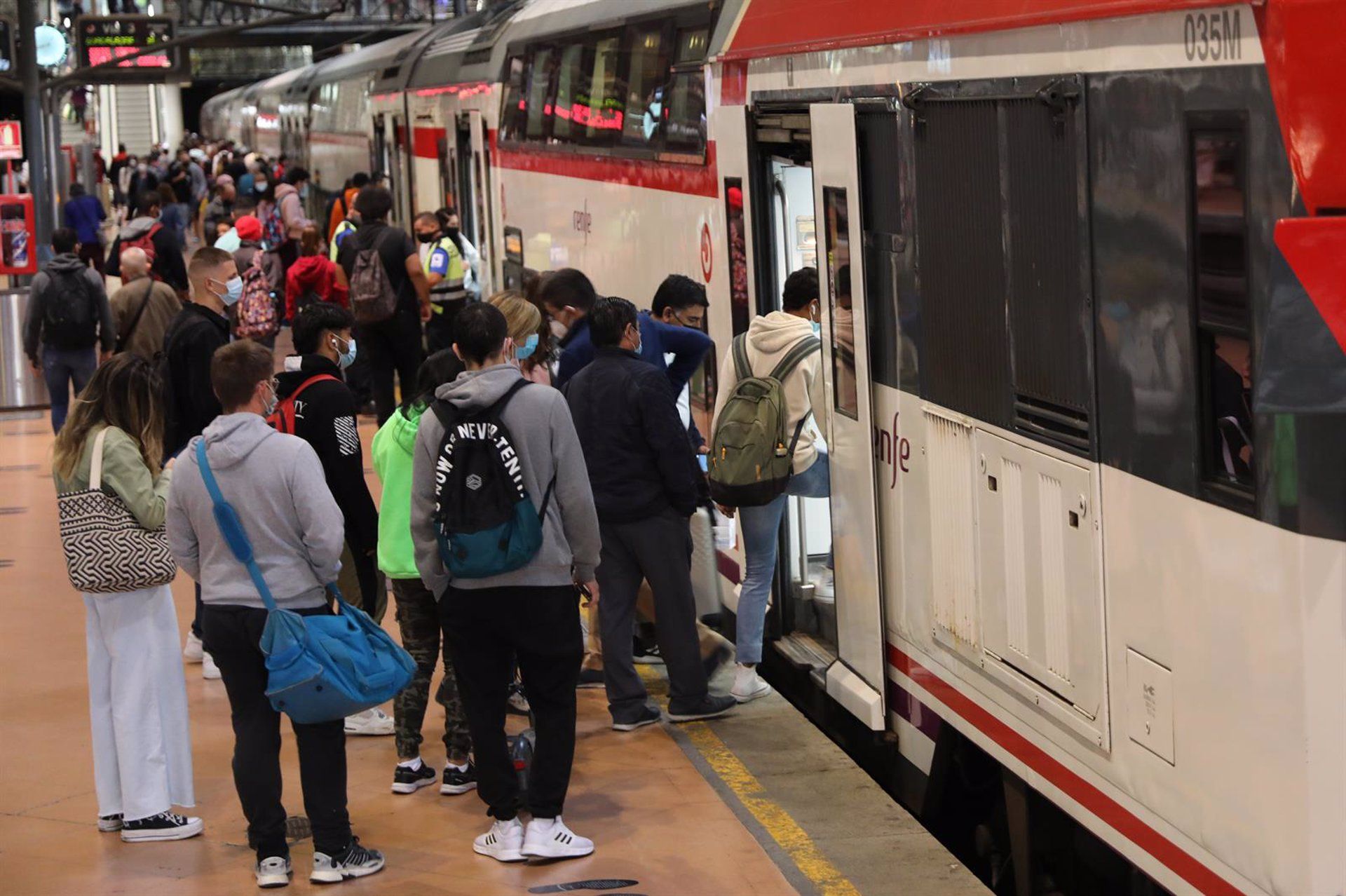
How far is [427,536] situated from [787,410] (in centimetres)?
198

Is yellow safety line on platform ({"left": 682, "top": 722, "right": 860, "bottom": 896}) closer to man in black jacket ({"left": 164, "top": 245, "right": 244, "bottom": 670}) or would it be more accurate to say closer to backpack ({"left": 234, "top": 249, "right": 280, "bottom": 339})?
man in black jacket ({"left": 164, "top": 245, "right": 244, "bottom": 670})

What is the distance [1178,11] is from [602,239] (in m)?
7.29

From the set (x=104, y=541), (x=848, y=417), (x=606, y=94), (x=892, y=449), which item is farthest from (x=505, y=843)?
(x=606, y=94)

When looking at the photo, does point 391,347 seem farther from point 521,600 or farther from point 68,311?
point 521,600

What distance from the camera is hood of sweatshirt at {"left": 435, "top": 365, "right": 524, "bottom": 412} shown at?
5613 millimetres

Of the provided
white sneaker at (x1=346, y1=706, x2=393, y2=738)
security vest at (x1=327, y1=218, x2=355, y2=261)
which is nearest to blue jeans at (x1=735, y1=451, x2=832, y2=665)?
white sneaker at (x1=346, y1=706, x2=393, y2=738)

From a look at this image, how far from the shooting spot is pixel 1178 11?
3.93 meters

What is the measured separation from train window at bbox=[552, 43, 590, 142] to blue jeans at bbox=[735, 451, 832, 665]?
4.49m

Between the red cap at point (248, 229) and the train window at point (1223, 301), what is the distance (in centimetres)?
1180

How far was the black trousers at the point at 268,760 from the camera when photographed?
5.75 m

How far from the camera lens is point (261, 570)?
18.4 ft

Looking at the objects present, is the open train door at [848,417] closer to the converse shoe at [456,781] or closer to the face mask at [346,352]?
the converse shoe at [456,781]

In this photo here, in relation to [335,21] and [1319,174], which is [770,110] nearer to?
[1319,174]

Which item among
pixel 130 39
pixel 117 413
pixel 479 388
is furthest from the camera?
pixel 130 39
